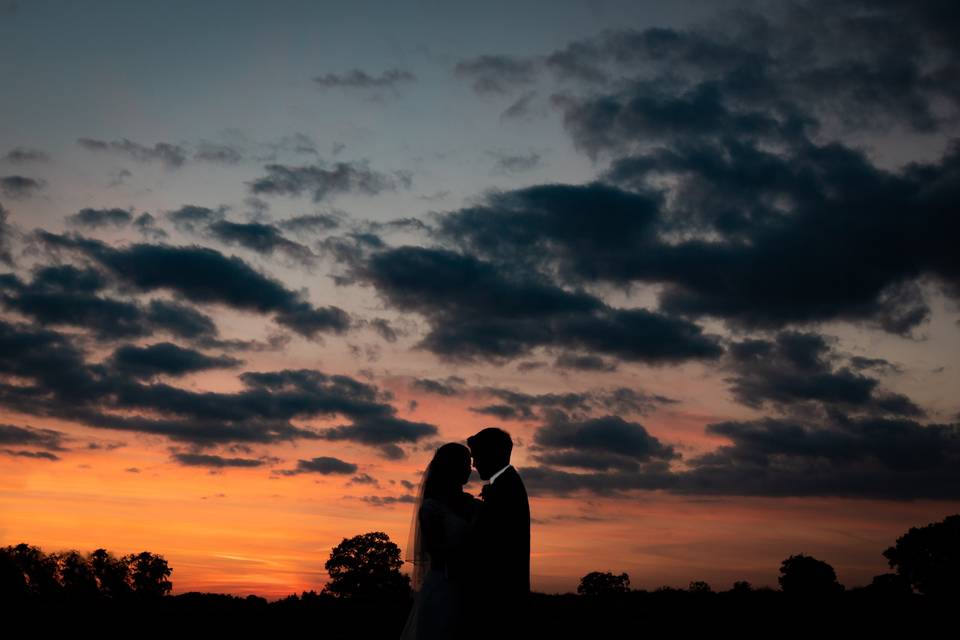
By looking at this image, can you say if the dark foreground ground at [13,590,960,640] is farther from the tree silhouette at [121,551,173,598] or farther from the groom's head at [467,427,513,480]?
the tree silhouette at [121,551,173,598]

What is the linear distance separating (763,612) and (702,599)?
1957 mm

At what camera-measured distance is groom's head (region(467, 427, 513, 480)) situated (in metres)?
9.52

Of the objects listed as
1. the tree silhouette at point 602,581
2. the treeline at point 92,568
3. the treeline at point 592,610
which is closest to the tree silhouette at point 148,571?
the treeline at point 92,568

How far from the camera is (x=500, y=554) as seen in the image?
9.16 meters

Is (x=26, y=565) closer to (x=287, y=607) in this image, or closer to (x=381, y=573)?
(x=381, y=573)

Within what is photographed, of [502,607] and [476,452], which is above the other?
[476,452]

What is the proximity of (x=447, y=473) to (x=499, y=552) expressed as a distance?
7.18ft

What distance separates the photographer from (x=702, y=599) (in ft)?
65.2

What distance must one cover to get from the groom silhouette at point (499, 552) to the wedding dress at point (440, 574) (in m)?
1.08

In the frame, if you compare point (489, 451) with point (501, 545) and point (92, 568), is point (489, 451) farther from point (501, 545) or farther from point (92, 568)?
point (92, 568)

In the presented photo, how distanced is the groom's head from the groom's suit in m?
0.15

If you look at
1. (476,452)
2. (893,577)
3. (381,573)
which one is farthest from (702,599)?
(381,573)

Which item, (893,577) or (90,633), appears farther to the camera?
(893,577)

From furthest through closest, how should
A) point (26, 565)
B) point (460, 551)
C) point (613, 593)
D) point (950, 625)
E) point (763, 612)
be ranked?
1. point (26, 565)
2. point (613, 593)
3. point (763, 612)
4. point (950, 625)
5. point (460, 551)
